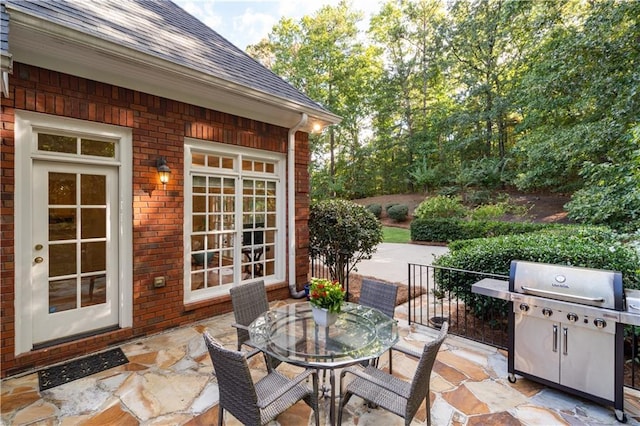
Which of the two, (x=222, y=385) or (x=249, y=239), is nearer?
(x=222, y=385)

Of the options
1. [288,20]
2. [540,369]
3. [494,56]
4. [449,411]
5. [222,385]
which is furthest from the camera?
[288,20]

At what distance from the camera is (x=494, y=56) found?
53.9 feet

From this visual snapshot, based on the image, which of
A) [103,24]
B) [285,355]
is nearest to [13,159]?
[103,24]

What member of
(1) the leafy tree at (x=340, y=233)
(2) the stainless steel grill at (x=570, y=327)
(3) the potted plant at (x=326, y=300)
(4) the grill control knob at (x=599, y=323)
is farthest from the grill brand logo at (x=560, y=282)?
(1) the leafy tree at (x=340, y=233)

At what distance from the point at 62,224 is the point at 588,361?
552 cm

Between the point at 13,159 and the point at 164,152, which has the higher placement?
the point at 164,152

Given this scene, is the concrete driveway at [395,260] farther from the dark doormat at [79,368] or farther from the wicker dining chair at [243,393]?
the dark doormat at [79,368]

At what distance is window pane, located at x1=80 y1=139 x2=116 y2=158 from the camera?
11.8 feet

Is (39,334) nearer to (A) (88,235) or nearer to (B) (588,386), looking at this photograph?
(A) (88,235)

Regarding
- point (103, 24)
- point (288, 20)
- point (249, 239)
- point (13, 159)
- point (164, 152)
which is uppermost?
point (288, 20)

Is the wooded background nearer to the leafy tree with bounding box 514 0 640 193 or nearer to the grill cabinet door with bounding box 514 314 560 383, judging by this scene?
the leafy tree with bounding box 514 0 640 193

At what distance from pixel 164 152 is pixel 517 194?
19791mm

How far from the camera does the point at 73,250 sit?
11.6 ft

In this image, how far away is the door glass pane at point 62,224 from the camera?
338 cm
